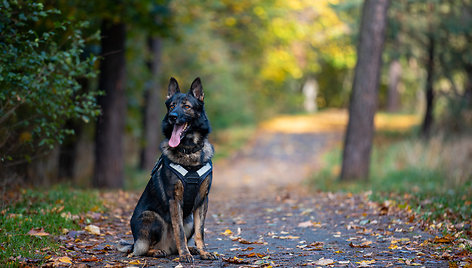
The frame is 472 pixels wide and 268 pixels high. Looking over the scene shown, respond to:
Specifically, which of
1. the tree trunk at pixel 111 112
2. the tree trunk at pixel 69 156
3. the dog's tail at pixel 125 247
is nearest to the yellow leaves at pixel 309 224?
the dog's tail at pixel 125 247

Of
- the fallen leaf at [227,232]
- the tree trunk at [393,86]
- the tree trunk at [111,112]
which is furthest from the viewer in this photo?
the tree trunk at [393,86]

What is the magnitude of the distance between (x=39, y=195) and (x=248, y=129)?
19704 mm

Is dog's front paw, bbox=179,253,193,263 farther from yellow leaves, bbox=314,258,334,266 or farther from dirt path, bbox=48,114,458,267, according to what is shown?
yellow leaves, bbox=314,258,334,266

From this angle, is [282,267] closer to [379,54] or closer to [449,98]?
[379,54]

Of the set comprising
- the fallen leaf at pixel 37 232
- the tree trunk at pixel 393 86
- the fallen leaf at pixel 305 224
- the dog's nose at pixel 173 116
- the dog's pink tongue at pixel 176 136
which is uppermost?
the tree trunk at pixel 393 86

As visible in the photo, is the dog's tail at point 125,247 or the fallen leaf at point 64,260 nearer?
the fallen leaf at point 64,260

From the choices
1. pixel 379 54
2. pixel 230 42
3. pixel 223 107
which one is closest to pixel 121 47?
pixel 379 54

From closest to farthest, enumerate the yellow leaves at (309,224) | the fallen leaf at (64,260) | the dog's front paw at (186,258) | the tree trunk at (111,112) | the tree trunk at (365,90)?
the fallen leaf at (64,260)
the dog's front paw at (186,258)
the yellow leaves at (309,224)
the tree trunk at (111,112)
the tree trunk at (365,90)

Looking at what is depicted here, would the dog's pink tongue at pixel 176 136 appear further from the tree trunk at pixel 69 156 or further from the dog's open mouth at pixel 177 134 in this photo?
the tree trunk at pixel 69 156

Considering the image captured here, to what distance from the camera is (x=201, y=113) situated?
6227 millimetres

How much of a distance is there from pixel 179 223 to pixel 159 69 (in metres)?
13.5

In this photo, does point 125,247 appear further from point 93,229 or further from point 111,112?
point 111,112

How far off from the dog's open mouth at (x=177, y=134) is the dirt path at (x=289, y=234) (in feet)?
4.53

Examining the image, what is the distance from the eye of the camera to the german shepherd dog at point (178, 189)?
19.5ft
